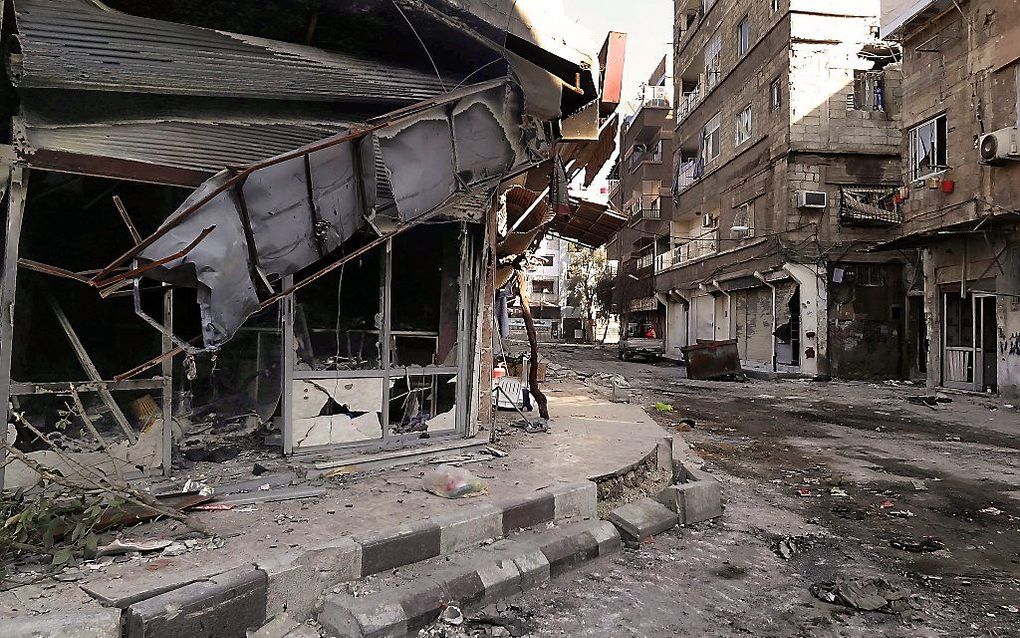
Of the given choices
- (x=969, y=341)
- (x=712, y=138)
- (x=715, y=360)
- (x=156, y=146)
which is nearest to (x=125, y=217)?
(x=156, y=146)

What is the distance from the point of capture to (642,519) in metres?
4.93

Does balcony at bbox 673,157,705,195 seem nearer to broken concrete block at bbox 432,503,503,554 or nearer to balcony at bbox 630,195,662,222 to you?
balcony at bbox 630,195,662,222

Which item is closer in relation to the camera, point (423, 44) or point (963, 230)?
point (423, 44)

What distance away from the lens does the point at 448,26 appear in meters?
5.18

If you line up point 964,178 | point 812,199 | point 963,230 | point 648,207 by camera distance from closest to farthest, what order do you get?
point 963,230
point 964,178
point 812,199
point 648,207

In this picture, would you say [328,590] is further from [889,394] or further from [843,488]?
[889,394]

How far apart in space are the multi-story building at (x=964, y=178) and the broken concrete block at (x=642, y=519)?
13.4 m

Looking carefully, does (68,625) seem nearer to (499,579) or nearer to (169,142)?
(499,579)

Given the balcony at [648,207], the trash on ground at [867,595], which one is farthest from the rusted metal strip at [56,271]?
the balcony at [648,207]

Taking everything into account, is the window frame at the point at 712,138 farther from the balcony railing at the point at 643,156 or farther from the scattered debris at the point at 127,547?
the scattered debris at the point at 127,547

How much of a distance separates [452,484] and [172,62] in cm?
362

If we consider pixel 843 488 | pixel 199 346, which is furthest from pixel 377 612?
pixel 843 488

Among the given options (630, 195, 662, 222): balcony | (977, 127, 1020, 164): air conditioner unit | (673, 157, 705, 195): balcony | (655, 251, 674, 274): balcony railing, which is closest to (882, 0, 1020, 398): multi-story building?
(977, 127, 1020, 164): air conditioner unit

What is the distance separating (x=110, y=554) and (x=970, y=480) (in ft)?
25.9
